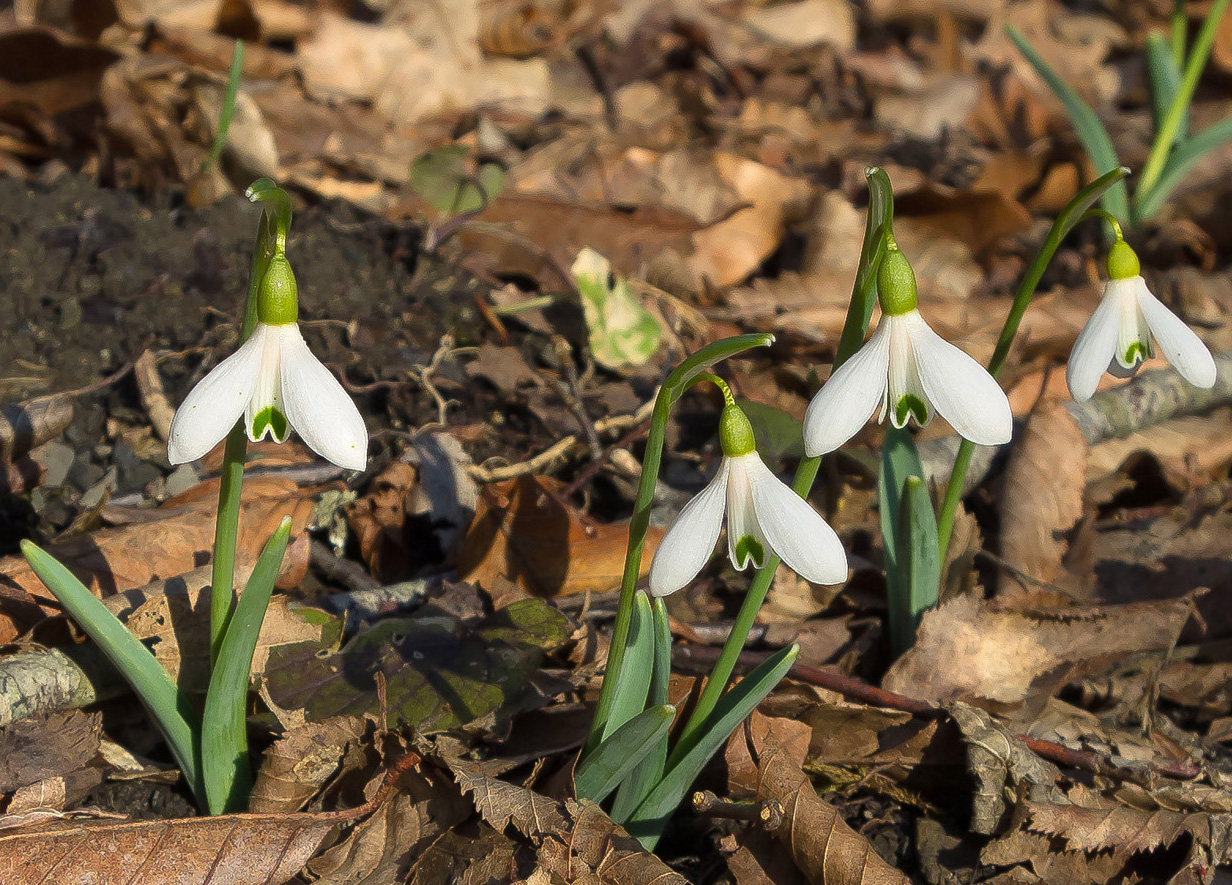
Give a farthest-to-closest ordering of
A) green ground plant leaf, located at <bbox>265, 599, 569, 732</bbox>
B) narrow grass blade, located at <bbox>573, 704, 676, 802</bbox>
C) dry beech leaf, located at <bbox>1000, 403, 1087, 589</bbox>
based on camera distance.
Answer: dry beech leaf, located at <bbox>1000, 403, 1087, 589</bbox>
green ground plant leaf, located at <bbox>265, 599, 569, 732</bbox>
narrow grass blade, located at <bbox>573, 704, 676, 802</bbox>

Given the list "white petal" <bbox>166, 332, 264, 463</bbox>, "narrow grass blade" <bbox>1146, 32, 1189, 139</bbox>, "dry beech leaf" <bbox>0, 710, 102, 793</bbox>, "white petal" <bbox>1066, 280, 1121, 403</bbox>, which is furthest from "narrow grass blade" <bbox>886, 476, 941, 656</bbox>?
"narrow grass blade" <bbox>1146, 32, 1189, 139</bbox>

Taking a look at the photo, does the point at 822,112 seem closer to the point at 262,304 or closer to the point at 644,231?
the point at 644,231

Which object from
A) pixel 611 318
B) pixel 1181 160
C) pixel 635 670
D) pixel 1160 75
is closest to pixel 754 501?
pixel 635 670

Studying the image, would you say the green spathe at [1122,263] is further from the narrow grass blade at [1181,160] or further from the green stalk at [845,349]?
the narrow grass blade at [1181,160]

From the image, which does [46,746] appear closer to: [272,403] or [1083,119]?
[272,403]

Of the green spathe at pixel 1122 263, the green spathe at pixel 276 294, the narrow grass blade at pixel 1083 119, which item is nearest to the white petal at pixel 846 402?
the green spathe at pixel 1122 263

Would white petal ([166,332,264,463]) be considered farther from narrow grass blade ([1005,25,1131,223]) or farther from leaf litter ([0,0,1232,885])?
narrow grass blade ([1005,25,1131,223])
